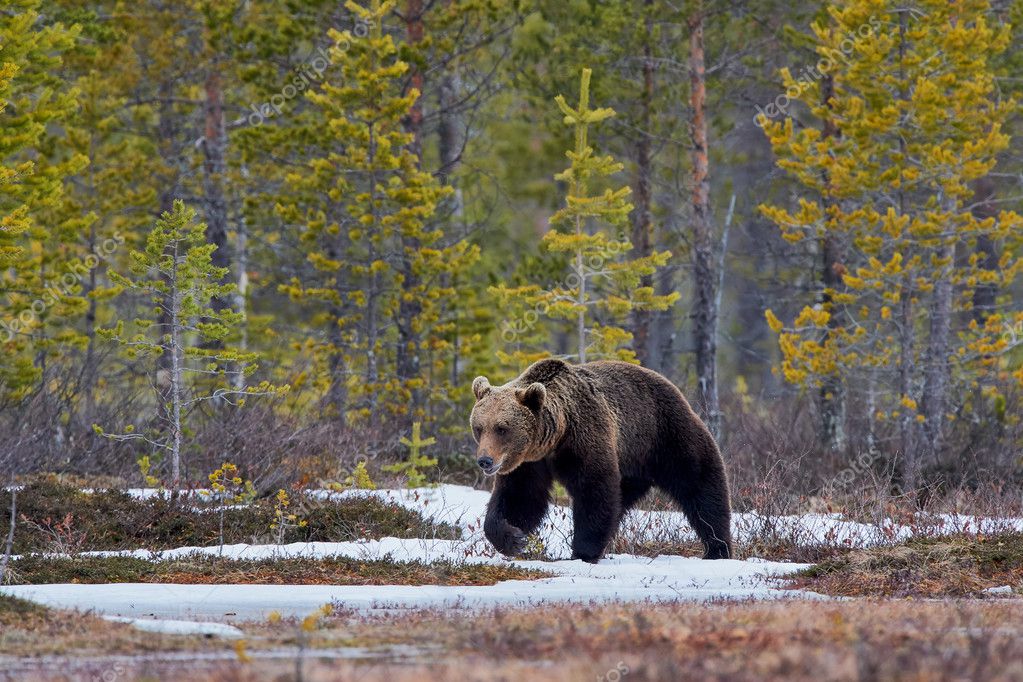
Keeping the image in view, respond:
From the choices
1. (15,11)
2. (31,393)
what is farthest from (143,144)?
(31,393)

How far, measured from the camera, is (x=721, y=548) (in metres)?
11.9

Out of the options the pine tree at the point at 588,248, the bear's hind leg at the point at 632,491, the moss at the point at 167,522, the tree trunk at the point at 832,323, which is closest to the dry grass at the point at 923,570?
the bear's hind leg at the point at 632,491

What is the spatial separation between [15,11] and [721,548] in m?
12.1

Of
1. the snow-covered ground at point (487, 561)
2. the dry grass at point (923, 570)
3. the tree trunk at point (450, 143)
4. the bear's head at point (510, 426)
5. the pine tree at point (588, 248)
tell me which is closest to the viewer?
the snow-covered ground at point (487, 561)

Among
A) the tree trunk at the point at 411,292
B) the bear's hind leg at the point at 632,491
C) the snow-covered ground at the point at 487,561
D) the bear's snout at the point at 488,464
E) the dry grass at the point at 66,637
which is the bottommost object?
the snow-covered ground at the point at 487,561

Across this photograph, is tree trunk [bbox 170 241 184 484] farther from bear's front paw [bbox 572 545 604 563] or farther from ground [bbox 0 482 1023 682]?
bear's front paw [bbox 572 545 604 563]

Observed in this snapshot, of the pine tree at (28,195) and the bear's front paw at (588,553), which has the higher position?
the pine tree at (28,195)

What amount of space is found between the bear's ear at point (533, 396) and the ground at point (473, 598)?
1.36 metres

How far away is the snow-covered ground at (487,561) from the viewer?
8.97 meters

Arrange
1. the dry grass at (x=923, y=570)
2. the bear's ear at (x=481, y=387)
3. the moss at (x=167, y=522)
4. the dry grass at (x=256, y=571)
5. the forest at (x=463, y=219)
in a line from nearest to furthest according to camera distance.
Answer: the dry grass at (x=256, y=571)
the dry grass at (x=923, y=570)
the bear's ear at (x=481, y=387)
the moss at (x=167, y=522)
the forest at (x=463, y=219)

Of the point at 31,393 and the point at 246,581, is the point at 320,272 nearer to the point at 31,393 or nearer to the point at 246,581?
the point at 31,393

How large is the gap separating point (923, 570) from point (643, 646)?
495 centimetres

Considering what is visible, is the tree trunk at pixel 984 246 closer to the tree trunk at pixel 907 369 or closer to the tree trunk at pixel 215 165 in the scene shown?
the tree trunk at pixel 907 369

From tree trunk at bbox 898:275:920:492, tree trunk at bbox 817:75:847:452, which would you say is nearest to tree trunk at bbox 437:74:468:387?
tree trunk at bbox 817:75:847:452
